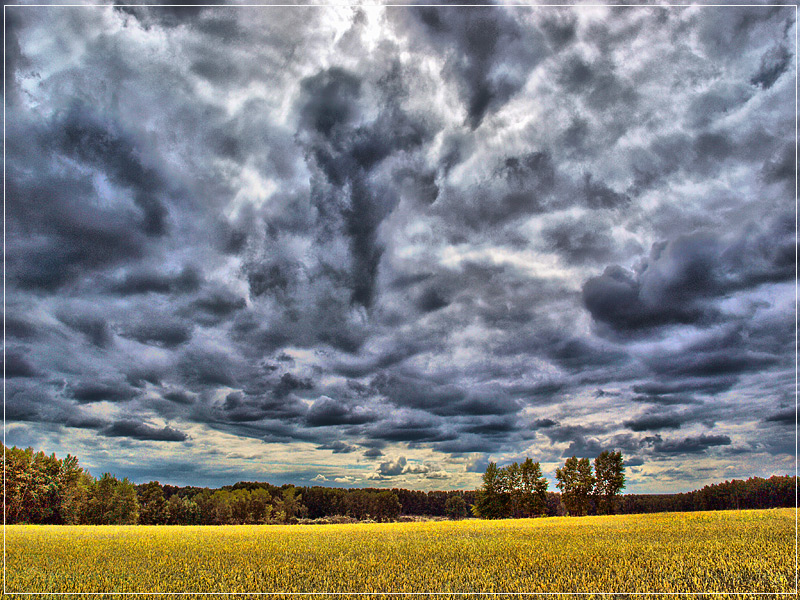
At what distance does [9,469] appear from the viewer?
68500mm

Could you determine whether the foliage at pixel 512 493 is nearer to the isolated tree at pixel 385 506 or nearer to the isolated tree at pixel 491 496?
the isolated tree at pixel 491 496

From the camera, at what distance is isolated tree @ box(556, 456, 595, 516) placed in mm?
80875

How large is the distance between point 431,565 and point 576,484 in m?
80.7

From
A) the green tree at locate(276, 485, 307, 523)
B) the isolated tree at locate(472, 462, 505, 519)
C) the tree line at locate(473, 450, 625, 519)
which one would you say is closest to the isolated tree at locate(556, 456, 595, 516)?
the tree line at locate(473, 450, 625, 519)

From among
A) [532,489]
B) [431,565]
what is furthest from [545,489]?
[431,565]

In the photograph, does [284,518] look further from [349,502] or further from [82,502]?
[82,502]

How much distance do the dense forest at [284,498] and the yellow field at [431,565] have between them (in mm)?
68634

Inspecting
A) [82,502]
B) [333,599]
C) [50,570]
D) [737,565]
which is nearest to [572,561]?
[737,565]

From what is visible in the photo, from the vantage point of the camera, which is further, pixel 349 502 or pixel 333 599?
pixel 349 502

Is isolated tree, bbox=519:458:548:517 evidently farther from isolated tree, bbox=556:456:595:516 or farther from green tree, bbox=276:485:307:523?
green tree, bbox=276:485:307:523

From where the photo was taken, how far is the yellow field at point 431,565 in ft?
37.8

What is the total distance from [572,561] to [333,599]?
8.04m

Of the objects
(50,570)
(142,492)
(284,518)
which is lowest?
(284,518)

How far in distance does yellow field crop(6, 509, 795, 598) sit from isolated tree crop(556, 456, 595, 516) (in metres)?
68.2
